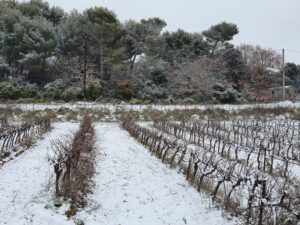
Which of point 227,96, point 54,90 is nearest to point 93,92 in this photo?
point 54,90

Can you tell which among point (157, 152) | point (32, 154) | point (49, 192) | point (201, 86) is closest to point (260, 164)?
point (157, 152)

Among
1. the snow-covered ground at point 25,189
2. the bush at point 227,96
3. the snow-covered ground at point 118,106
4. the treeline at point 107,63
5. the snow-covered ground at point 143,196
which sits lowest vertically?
the snow-covered ground at point 143,196

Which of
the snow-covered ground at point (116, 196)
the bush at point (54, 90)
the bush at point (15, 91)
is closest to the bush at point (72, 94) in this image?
the bush at point (54, 90)

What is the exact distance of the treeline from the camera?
87.8 feet

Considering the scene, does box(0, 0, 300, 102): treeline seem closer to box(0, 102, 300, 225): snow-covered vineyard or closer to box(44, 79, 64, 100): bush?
box(44, 79, 64, 100): bush

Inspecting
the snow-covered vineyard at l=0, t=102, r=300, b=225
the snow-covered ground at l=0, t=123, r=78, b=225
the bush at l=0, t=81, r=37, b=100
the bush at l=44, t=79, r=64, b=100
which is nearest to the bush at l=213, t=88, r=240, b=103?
the bush at l=44, t=79, r=64, b=100

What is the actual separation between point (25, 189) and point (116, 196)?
5.62ft

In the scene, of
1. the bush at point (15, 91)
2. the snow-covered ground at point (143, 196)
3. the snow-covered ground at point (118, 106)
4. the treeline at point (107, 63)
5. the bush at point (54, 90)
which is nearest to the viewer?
the snow-covered ground at point (143, 196)

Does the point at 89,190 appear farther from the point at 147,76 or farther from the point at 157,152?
the point at 147,76

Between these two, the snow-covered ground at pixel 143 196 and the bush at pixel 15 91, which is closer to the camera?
the snow-covered ground at pixel 143 196

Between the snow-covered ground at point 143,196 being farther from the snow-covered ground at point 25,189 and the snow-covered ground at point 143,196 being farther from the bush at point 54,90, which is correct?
the bush at point 54,90

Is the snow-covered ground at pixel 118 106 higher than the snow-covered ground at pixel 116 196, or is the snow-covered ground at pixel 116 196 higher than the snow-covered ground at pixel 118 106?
the snow-covered ground at pixel 118 106

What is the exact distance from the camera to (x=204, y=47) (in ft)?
115

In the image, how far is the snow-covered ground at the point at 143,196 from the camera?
5922 mm
